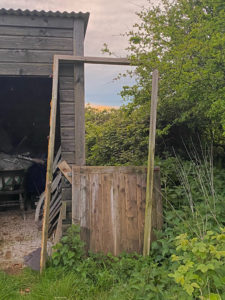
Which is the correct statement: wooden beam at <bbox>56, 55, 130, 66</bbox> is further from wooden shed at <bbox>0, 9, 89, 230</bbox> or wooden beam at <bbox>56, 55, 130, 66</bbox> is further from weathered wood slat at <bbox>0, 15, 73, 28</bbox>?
weathered wood slat at <bbox>0, 15, 73, 28</bbox>

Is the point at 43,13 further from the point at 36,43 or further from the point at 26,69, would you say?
the point at 26,69

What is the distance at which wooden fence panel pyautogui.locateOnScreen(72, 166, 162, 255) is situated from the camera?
3680 mm

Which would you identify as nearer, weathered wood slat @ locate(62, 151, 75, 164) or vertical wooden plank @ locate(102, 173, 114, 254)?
vertical wooden plank @ locate(102, 173, 114, 254)

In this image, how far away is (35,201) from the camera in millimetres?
7074

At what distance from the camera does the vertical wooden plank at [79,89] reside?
4.12 m

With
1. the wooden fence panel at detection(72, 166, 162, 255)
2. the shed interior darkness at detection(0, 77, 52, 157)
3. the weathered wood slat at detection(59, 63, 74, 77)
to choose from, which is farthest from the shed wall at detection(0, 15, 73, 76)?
the shed interior darkness at detection(0, 77, 52, 157)

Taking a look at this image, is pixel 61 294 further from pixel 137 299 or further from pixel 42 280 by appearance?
pixel 137 299

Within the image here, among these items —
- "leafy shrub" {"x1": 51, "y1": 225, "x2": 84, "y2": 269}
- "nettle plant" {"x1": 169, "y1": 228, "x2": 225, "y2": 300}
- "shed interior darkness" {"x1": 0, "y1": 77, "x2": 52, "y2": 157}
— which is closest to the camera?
"nettle plant" {"x1": 169, "y1": 228, "x2": 225, "y2": 300}

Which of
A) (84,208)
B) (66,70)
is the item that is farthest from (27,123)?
(84,208)

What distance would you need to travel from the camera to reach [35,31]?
4.02 m

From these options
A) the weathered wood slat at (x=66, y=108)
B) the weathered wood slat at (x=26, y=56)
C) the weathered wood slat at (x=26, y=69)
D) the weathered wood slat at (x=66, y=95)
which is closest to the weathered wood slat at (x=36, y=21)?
the weathered wood slat at (x=26, y=56)

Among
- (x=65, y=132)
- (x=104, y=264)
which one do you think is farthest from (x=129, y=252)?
Answer: (x=65, y=132)

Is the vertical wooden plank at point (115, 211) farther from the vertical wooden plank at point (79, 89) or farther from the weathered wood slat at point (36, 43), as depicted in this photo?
the weathered wood slat at point (36, 43)

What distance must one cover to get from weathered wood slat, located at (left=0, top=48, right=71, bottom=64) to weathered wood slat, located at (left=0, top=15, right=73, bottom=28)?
40 centimetres
